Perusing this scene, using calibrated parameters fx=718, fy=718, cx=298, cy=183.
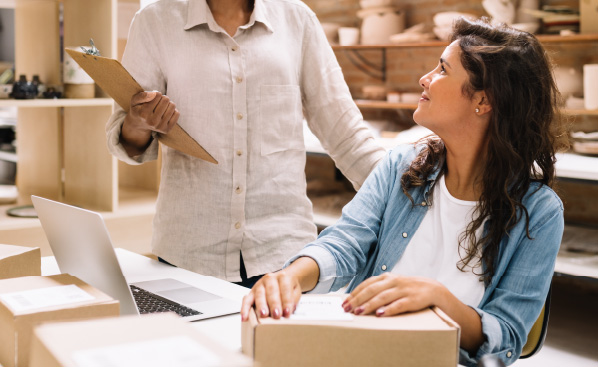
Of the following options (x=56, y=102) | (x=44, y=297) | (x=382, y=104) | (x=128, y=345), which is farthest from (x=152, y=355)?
(x=382, y=104)

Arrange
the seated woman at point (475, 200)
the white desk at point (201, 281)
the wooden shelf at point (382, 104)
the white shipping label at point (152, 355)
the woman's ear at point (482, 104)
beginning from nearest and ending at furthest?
the white shipping label at point (152, 355)
the white desk at point (201, 281)
the seated woman at point (475, 200)
the woman's ear at point (482, 104)
the wooden shelf at point (382, 104)

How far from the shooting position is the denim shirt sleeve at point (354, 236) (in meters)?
1.53

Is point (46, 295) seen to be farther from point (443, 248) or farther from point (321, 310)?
point (443, 248)

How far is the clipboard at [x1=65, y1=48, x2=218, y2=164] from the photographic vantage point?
4.85 feet

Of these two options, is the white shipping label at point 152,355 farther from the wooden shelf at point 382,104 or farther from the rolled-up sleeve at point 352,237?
the wooden shelf at point 382,104

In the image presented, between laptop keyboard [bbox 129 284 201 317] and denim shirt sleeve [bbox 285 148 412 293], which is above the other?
denim shirt sleeve [bbox 285 148 412 293]

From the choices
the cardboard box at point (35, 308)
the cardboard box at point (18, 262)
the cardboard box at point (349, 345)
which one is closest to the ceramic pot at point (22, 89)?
the cardboard box at point (18, 262)

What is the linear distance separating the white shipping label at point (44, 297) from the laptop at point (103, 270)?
0.21ft

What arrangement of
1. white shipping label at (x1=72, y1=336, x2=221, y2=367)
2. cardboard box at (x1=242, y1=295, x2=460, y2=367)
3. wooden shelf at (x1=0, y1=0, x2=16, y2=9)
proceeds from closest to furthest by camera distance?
1. white shipping label at (x1=72, y1=336, x2=221, y2=367)
2. cardboard box at (x1=242, y1=295, x2=460, y2=367)
3. wooden shelf at (x1=0, y1=0, x2=16, y2=9)

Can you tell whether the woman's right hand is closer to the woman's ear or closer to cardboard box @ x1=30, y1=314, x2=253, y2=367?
cardboard box @ x1=30, y1=314, x2=253, y2=367

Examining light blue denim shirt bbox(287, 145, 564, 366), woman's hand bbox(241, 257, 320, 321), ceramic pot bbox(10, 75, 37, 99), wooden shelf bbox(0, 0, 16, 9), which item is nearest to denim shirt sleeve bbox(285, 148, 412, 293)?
light blue denim shirt bbox(287, 145, 564, 366)

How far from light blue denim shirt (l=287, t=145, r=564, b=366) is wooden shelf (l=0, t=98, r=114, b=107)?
5.05 ft

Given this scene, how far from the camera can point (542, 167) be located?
1565 millimetres

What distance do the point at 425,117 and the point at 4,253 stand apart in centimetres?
93
